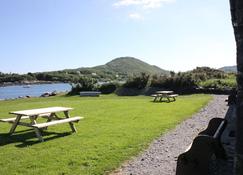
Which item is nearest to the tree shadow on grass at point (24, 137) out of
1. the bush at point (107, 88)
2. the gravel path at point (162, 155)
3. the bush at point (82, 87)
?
the gravel path at point (162, 155)

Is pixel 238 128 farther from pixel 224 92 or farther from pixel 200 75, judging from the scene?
pixel 200 75

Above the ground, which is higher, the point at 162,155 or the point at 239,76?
the point at 239,76

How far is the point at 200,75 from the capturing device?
36.3m

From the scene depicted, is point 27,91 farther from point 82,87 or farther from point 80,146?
point 80,146

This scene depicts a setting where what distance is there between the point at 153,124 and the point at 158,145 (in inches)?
146

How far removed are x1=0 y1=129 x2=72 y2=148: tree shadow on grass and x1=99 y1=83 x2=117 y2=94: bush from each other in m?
25.9

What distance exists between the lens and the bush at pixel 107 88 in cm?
3832

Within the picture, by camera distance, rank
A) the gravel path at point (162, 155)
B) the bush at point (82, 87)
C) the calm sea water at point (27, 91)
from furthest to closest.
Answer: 1. the calm sea water at point (27, 91)
2. the bush at point (82, 87)
3. the gravel path at point (162, 155)

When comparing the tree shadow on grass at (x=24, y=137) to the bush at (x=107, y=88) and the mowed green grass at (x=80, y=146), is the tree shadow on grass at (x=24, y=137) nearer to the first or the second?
the mowed green grass at (x=80, y=146)

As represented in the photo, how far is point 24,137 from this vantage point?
443 inches

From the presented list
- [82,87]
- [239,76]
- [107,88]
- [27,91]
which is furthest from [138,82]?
[27,91]

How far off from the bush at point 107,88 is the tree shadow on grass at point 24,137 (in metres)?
25.9

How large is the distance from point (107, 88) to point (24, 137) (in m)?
27.5

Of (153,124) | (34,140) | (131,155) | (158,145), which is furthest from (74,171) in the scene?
(153,124)
